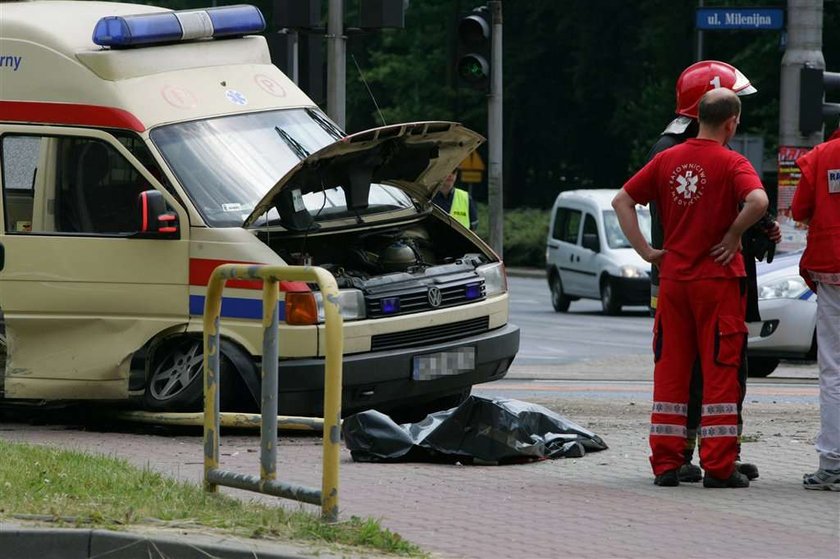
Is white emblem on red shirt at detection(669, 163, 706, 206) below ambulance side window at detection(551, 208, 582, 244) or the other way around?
the other way around

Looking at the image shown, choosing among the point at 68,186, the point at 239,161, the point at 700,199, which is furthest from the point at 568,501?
the point at 68,186

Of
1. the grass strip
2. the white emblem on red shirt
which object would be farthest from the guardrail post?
the white emblem on red shirt

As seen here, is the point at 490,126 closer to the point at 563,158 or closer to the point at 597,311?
the point at 597,311

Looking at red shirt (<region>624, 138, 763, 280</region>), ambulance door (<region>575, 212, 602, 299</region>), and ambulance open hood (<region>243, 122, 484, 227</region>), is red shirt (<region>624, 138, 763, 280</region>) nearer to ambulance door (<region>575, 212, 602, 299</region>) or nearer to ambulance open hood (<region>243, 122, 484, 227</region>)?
ambulance open hood (<region>243, 122, 484, 227</region>)

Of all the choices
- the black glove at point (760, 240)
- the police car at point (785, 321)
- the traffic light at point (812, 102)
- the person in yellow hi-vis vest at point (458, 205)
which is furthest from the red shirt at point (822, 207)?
the traffic light at point (812, 102)

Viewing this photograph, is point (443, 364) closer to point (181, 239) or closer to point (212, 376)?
point (181, 239)

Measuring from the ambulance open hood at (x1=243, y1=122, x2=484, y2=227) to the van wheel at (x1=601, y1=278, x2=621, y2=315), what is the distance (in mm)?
15336

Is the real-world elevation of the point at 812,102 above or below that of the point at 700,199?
above

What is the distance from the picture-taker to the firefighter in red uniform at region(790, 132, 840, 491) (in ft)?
26.1

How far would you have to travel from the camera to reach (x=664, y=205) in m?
8.04

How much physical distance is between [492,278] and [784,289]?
16.4 ft

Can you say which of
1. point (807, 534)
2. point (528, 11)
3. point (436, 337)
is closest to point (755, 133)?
point (528, 11)

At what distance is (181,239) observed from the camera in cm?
1035

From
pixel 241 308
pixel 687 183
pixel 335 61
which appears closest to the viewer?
pixel 687 183
